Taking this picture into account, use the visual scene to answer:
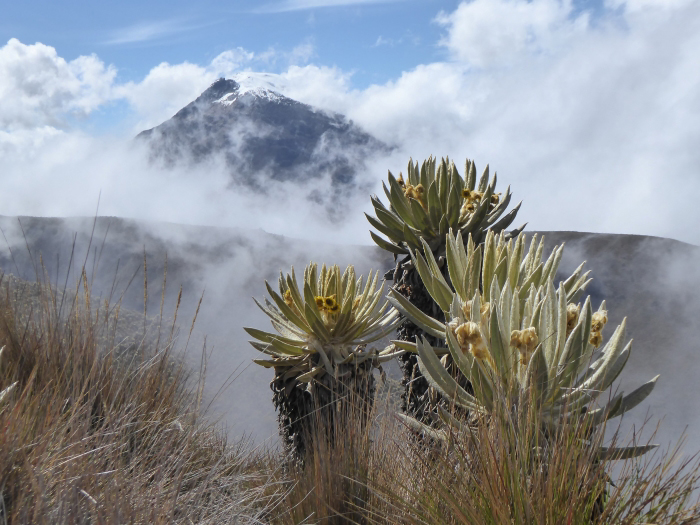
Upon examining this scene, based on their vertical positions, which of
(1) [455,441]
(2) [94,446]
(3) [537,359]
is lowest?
(2) [94,446]

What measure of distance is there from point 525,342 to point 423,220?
134cm

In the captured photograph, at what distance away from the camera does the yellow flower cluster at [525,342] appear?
4.53 ft

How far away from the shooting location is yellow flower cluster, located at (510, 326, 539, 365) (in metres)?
1.38

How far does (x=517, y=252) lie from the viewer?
187cm

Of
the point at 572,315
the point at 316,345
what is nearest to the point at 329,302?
the point at 316,345

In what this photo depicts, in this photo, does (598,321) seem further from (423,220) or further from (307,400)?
(307,400)

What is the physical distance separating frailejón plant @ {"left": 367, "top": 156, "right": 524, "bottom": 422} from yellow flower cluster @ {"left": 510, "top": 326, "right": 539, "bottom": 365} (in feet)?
3.58

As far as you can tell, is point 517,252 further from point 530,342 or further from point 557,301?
point 530,342

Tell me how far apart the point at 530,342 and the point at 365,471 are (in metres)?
0.89

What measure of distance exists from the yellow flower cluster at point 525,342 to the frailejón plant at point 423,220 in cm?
109

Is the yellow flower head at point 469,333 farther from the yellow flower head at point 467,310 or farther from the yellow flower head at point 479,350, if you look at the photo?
the yellow flower head at point 467,310

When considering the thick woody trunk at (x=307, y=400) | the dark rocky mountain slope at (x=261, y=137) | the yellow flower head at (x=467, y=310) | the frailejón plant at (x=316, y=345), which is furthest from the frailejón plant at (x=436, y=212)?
the dark rocky mountain slope at (x=261, y=137)

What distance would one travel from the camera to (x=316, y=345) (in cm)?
262

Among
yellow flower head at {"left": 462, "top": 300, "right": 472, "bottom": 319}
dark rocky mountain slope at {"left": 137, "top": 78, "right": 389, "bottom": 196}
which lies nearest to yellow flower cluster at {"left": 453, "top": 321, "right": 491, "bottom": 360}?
yellow flower head at {"left": 462, "top": 300, "right": 472, "bottom": 319}
